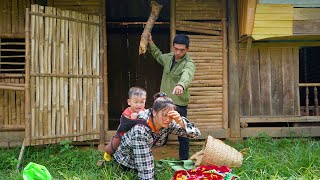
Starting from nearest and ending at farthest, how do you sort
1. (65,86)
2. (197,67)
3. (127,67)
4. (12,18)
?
(65,86) → (12,18) → (197,67) → (127,67)

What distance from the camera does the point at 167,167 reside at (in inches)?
188

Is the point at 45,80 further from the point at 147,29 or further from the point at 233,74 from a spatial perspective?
→ the point at 233,74

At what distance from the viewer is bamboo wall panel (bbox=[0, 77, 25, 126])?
6062 millimetres

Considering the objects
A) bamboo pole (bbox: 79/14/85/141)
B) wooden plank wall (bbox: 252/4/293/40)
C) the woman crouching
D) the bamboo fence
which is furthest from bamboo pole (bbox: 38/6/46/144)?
wooden plank wall (bbox: 252/4/293/40)

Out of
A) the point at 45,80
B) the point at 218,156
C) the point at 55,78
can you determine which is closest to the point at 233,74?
the point at 218,156

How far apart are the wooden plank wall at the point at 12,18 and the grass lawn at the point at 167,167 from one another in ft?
6.39

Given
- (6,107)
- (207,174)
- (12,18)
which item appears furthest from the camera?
(12,18)

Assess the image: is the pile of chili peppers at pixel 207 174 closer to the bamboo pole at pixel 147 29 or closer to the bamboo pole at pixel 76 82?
the bamboo pole at pixel 147 29

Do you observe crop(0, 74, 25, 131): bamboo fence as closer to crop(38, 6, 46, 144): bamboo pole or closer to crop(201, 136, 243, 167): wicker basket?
crop(38, 6, 46, 144): bamboo pole

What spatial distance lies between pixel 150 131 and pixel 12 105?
3.08 m

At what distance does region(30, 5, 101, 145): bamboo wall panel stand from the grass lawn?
1.00 feet

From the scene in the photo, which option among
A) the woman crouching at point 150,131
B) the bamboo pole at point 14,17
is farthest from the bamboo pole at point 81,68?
the woman crouching at point 150,131

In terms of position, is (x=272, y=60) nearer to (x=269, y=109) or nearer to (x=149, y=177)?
(x=269, y=109)

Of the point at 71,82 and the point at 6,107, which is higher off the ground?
the point at 71,82
